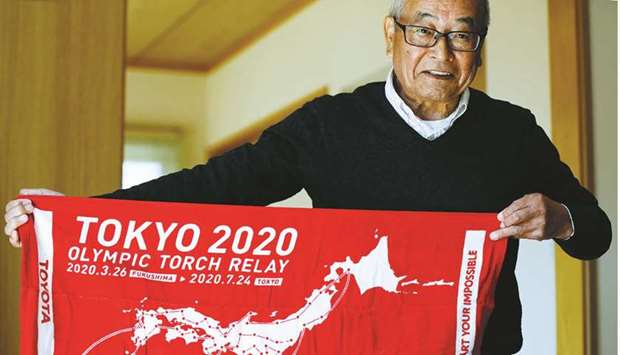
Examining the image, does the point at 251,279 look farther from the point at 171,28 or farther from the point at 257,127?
the point at 171,28

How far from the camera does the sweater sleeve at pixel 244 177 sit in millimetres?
2145

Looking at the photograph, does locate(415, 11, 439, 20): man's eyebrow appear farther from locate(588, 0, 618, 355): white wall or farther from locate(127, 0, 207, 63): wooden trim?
locate(127, 0, 207, 63): wooden trim

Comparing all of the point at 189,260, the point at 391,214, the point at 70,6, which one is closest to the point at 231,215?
the point at 189,260

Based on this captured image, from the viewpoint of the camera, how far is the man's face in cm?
214

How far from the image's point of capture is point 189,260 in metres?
2.08

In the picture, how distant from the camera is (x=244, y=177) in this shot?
2.16 meters

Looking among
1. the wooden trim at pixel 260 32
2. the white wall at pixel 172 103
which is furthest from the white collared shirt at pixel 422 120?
the white wall at pixel 172 103

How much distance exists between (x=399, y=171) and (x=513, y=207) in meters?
0.24

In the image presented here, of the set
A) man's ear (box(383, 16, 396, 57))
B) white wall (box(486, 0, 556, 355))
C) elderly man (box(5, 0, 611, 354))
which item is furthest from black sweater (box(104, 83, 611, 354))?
white wall (box(486, 0, 556, 355))

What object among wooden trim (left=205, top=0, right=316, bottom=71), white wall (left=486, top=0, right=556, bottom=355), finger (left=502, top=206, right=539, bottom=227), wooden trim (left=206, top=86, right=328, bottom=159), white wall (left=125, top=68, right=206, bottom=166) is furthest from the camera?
white wall (left=125, top=68, right=206, bottom=166)

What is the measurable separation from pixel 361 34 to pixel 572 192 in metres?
2.65

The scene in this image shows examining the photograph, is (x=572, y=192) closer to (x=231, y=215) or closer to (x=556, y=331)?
(x=231, y=215)

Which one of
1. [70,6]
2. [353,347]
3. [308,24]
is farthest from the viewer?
[308,24]

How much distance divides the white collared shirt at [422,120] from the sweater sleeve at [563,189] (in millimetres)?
142
